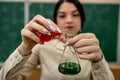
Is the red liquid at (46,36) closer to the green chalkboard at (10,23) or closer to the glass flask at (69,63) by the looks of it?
the glass flask at (69,63)

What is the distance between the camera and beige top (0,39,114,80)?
40.0 inches

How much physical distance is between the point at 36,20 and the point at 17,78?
338mm

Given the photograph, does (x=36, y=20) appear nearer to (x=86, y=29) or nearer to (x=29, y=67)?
(x=29, y=67)

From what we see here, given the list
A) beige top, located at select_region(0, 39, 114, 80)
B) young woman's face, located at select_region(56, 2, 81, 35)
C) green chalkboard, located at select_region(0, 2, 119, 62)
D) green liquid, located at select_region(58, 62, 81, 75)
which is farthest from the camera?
green chalkboard, located at select_region(0, 2, 119, 62)

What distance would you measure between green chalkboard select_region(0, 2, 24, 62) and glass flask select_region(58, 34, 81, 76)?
196 cm

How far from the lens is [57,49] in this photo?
1.52 metres

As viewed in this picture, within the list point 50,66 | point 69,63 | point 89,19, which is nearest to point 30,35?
point 69,63

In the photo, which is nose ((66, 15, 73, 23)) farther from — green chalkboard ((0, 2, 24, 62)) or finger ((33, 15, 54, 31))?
green chalkboard ((0, 2, 24, 62))

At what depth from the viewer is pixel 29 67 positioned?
1.38 meters

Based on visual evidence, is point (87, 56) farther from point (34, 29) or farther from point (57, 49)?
point (57, 49)

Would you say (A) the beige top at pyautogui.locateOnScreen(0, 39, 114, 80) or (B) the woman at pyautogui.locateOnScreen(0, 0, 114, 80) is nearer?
(B) the woman at pyautogui.locateOnScreen(0, 0, 114, 80)

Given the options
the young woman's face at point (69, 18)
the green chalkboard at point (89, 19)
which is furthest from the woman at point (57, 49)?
the green chalkboard at point (89, 19)

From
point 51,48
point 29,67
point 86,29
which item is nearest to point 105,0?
point 86,29

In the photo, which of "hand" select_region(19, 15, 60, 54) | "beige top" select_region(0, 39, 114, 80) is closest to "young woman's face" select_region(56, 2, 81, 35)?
"beige top" select_region(0, 39, 114, 80)
